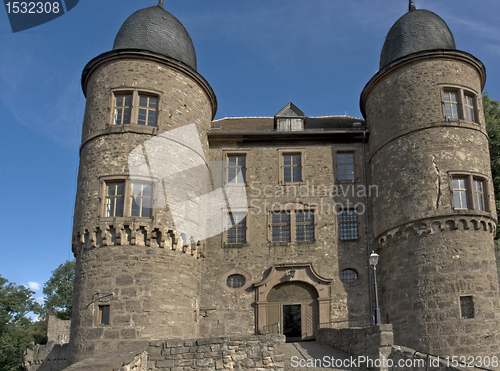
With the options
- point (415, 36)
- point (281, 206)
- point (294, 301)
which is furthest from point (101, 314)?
point (415, 36)

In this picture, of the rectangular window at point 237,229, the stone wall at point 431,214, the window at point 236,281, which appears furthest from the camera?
the rectangular window at point 237,229

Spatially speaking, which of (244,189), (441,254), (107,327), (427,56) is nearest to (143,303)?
(107,327)

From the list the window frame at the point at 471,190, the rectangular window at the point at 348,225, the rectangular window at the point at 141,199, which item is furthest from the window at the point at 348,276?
the rectangular window at the point at 141,199

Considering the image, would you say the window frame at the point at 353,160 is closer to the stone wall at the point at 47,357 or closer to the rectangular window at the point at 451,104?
the rectangular window at the point at 451,104

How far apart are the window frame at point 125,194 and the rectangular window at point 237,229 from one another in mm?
4064

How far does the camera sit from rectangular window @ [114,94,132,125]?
62.0 feet

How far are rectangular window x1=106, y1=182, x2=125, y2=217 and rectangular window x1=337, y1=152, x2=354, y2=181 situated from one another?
8.77 metres

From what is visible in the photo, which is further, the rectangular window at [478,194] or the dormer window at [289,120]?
the dormer window at [289,120]

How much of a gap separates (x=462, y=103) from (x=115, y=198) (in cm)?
1289

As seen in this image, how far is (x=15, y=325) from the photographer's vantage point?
153 ft

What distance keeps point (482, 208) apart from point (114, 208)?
12.6m

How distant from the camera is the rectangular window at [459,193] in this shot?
699 inches

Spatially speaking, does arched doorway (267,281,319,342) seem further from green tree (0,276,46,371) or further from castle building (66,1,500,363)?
green tree (0,276,46,371)

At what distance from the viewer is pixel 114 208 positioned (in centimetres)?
1775
